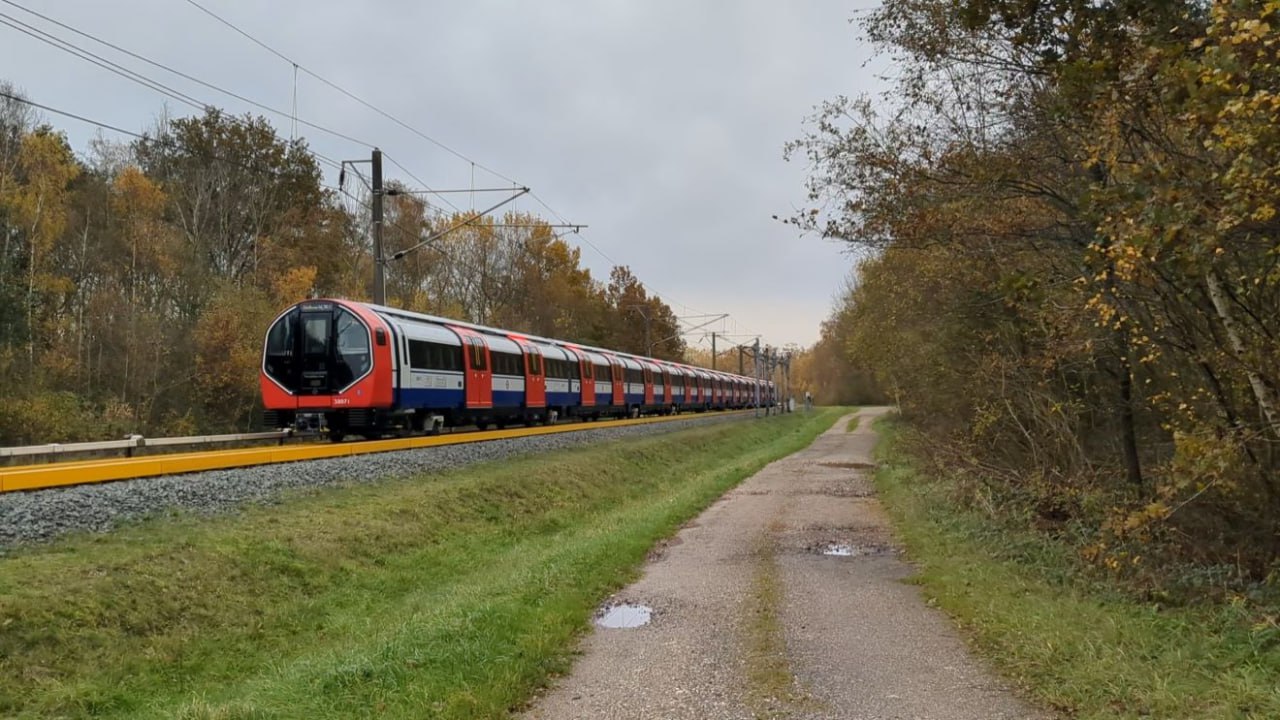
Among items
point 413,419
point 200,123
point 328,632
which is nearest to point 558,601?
point 328,632

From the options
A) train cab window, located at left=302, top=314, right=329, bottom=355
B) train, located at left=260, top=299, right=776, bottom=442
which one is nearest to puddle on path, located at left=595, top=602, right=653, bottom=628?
train, located at left=260, top=299, right=776, bottom=442

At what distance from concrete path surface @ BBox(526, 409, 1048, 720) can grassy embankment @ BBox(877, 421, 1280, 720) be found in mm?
280

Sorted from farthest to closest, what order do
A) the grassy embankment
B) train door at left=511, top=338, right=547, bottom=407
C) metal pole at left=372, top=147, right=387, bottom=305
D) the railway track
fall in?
1. train door at left=511, top=338, right=547, bottom=407
2. metal pole at left=372, top=147, right=387, bottom=305
3. the railway track
4. the grassy embankment

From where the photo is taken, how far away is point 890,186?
30.6 feet

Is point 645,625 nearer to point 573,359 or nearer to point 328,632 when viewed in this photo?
point 328,632

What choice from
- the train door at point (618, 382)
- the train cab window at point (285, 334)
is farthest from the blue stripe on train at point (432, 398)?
the train door at point (618, 382)

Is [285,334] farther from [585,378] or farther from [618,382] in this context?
[618,382]

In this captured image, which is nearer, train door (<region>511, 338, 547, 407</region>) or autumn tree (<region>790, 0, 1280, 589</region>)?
autumn tree (<region>790, 0, 1280, 589</region>)

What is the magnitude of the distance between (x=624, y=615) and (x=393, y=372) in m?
11.9

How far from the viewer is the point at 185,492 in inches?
414

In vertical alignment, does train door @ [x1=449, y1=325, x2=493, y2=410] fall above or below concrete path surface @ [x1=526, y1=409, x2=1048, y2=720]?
above

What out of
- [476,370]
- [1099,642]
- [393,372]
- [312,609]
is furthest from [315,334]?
[1099,642]

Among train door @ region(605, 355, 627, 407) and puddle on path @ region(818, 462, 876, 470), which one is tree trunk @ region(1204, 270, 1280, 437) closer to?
puddle on path @ region(818, 462, 876, 470)

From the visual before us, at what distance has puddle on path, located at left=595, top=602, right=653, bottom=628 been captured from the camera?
721 centimetres
